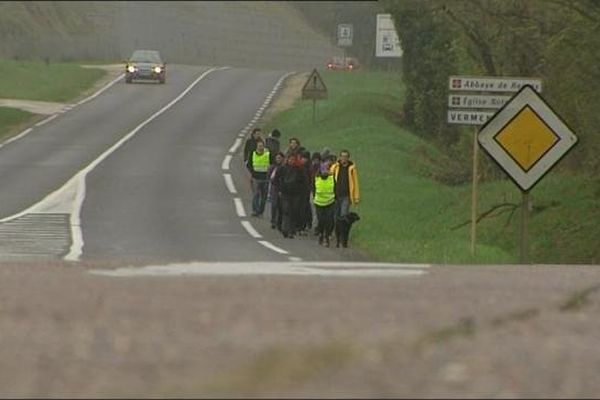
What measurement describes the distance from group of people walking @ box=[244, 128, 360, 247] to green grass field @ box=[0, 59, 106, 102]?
113ft

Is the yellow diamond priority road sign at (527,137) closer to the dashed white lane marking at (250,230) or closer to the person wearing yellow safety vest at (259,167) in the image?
the dashed white lane marking at (250,230)

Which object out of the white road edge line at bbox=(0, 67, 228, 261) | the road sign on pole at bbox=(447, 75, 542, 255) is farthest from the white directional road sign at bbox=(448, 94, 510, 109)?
the white road edge line at bbox=(0, 67, 228, 261)

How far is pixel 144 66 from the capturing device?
238ft

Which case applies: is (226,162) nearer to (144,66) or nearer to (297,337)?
(144,66)

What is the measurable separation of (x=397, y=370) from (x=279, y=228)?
22.0 metres

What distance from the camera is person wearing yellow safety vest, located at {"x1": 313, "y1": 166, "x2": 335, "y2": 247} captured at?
27.4 m

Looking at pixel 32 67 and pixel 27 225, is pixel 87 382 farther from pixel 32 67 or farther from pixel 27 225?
pixel 32 67

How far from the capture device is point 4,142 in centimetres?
5050

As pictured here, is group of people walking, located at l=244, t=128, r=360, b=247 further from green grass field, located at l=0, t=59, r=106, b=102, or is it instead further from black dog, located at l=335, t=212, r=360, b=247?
green grass field, located at l=0, t=59, r=106, b=102

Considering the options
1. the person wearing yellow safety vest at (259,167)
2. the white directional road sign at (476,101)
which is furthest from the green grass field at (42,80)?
the white directional road sign at (476,101)

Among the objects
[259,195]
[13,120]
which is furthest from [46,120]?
[259,195]

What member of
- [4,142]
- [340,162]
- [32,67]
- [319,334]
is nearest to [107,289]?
[319,334]

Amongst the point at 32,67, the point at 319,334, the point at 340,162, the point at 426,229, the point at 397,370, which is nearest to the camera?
the point at 397,370

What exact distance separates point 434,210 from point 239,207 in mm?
4435
